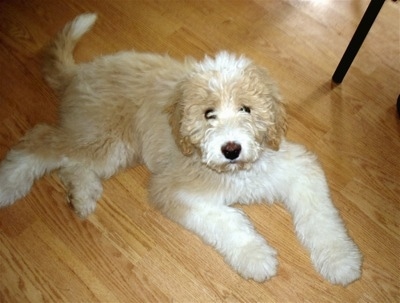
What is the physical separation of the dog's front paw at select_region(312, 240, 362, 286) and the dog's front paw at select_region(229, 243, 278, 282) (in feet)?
0.65

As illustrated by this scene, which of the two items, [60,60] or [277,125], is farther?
[60,60]

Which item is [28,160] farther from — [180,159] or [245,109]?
[245,109]

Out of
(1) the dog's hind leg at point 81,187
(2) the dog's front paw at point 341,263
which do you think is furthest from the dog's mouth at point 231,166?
(1) the dog's hind leg at point 81,187

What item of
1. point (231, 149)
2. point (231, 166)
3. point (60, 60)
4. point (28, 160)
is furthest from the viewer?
point (60, 60)

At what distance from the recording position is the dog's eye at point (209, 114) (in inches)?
56.2

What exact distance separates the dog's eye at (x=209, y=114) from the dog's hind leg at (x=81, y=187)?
2.37 ft

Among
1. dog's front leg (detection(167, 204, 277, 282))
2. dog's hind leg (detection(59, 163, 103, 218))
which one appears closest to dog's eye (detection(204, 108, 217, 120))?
dog's front leg (detection(167, 204, 277, 282))

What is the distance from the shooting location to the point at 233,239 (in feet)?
5.48

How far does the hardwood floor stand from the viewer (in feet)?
5.72

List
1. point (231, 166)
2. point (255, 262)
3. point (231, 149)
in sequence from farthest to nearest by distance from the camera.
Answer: point (255, 262) < point (231, 166) < point (231, 149)

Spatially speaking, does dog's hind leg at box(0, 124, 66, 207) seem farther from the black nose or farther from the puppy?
the black nose

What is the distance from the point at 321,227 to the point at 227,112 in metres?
0.67

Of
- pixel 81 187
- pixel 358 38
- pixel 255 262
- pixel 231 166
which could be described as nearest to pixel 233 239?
pixel 255 262

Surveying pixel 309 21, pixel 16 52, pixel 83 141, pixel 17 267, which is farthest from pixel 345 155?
pixel 16 52
